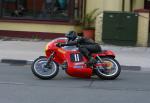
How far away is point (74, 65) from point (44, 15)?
8.37m

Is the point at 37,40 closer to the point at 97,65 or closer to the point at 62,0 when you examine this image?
the point at 62,0

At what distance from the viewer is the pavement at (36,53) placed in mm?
14961

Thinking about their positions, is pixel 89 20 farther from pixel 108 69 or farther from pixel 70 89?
pixel 70 89

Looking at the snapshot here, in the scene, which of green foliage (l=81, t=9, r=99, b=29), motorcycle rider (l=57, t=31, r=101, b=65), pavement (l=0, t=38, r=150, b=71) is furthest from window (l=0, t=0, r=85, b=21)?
motorcycle rider (l=57, t=31, r=101, b=65)

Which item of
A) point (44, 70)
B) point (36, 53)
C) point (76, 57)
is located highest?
point (76, 57)

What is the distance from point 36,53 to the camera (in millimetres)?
16281

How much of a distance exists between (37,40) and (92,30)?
2.01m

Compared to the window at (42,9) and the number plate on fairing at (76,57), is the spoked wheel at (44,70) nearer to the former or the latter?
the number plate on fairing at (76,57)

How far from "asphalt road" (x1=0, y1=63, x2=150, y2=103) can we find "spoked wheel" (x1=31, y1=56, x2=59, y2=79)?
0.42 feet

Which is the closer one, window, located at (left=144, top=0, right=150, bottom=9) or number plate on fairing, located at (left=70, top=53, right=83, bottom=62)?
number plate on fairing, located at (left=70, top=53, right=83, bottom=62)

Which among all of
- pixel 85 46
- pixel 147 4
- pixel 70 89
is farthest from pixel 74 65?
pixel 147 4

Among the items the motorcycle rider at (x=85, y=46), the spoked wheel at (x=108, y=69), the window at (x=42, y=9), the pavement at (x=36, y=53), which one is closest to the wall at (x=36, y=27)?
the window at (x=42, y=9)

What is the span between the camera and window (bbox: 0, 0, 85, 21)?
19.8 metres

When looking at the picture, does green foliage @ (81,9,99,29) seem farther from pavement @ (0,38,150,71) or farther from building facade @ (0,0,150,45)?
pavement @ (0,38,150,71)
